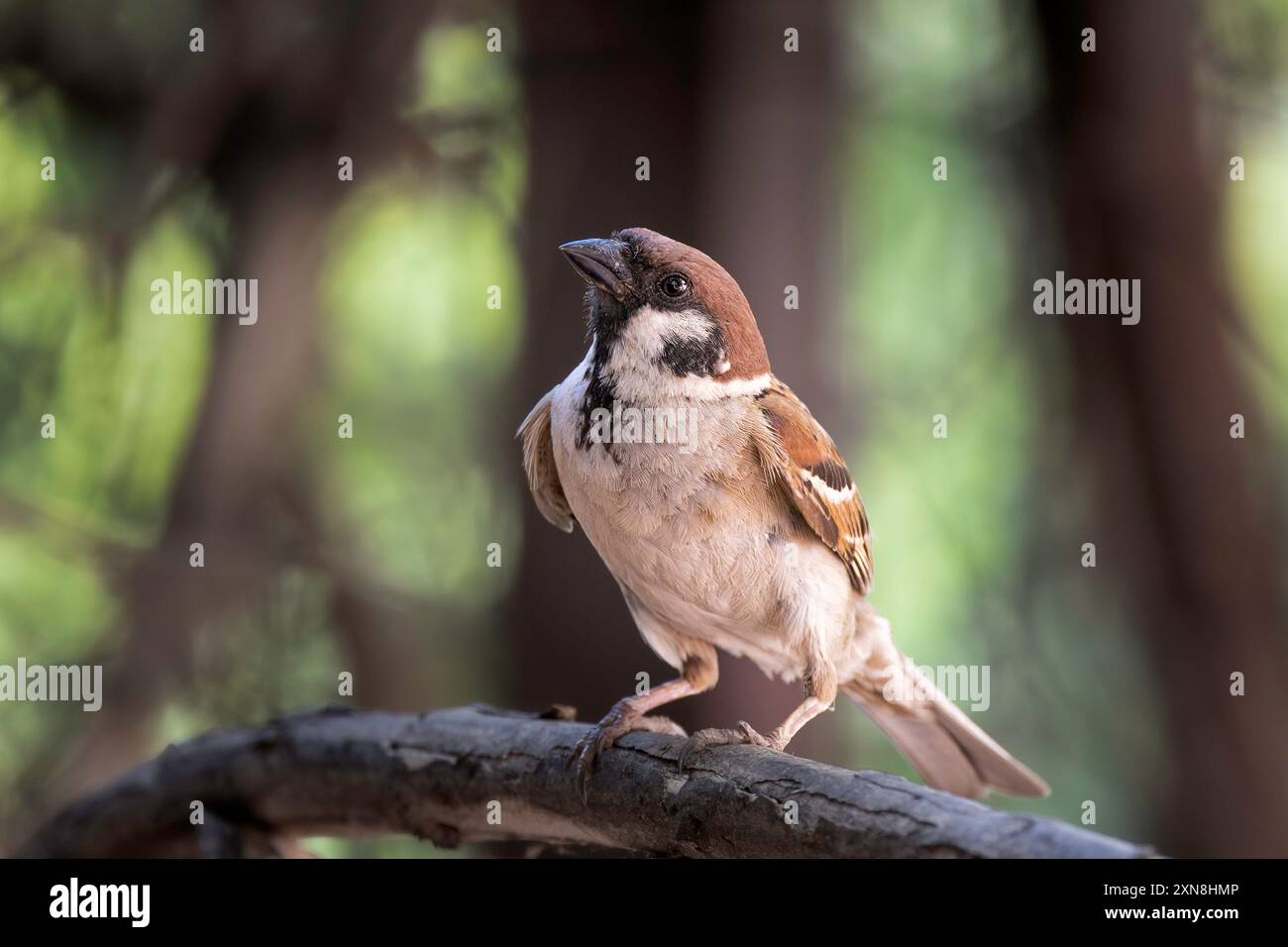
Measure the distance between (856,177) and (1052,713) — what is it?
2303 millimetres

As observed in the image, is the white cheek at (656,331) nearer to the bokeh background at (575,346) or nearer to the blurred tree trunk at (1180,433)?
the bokeh background at (575,346)

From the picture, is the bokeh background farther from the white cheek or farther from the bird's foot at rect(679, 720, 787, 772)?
the bird's foot at rect(679, 720, 787, 772)

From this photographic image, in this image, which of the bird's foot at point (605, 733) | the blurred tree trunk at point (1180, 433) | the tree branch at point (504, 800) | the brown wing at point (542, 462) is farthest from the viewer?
the blurred tree trunk at point (1180, 433)

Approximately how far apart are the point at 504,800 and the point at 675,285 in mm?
1246

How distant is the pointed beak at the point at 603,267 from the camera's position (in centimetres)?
265

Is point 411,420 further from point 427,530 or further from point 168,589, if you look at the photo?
point 168,589

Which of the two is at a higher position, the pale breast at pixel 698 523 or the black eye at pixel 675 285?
the black eye at pixel 675 285

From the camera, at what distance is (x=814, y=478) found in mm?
2762

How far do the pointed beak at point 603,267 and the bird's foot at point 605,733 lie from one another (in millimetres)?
958

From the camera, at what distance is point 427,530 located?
4.64 meters
